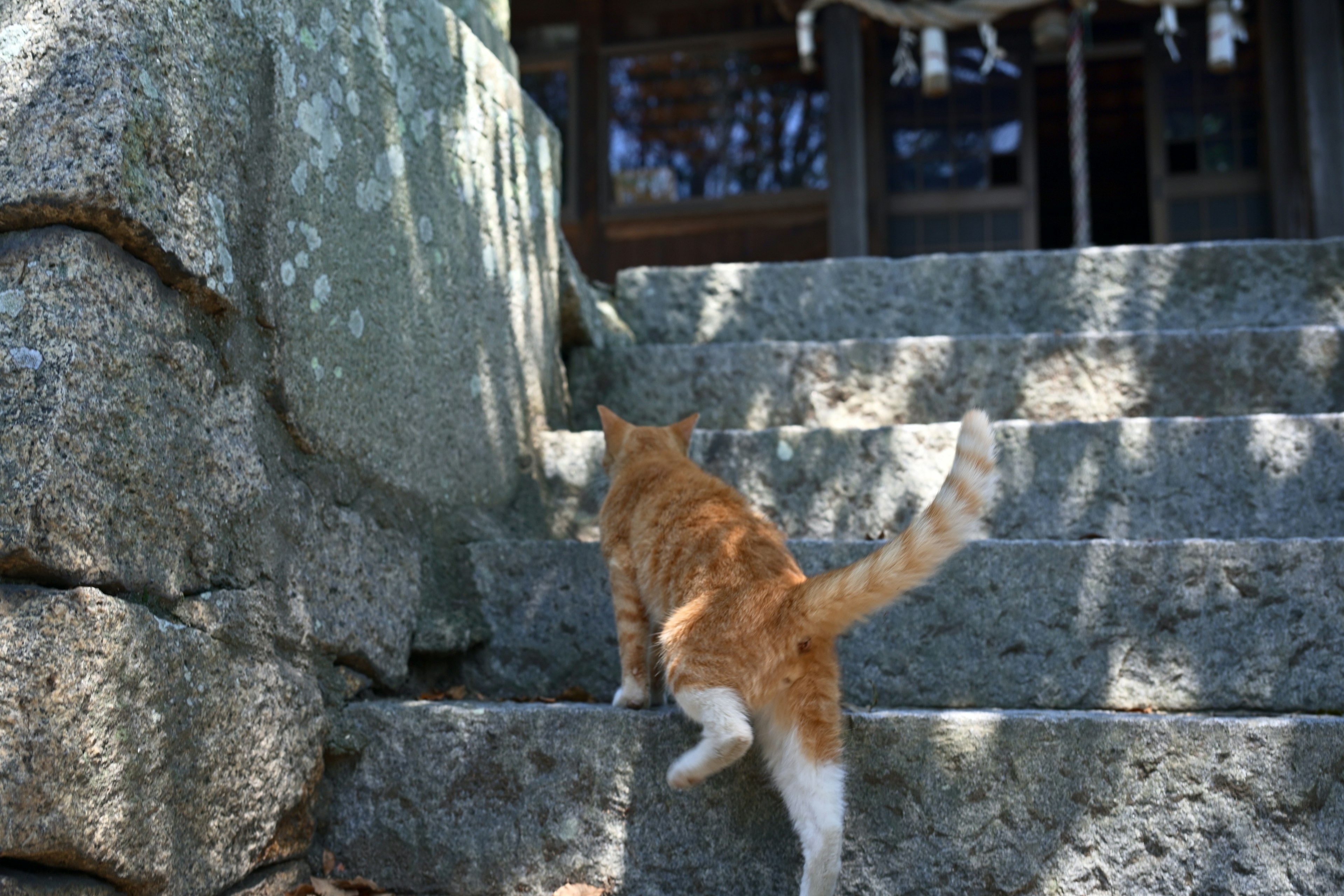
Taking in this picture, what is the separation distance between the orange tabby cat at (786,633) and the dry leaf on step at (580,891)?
1.13 ft

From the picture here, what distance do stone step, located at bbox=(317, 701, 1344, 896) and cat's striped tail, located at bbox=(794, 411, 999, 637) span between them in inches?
12.3

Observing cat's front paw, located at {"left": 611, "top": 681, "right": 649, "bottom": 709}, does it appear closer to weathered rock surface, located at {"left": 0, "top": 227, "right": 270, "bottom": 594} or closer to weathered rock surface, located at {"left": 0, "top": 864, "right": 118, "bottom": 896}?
weathered rock surface, located at {"left": 0, "top": 227, "right": 270, "bottom": 594}

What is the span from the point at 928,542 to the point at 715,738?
521 mm

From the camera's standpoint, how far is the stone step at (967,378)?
3.38 meters

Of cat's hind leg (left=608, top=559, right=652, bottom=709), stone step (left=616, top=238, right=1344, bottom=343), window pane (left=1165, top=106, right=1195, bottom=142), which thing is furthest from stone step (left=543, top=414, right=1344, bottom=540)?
window pane (left=1165, top=106, right=1195, bottom=142)

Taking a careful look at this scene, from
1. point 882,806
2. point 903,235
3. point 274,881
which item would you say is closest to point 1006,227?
point 903,235

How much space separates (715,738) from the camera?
199cm

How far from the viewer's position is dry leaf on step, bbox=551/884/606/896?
2.19 metres

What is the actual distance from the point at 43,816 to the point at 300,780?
0.62 meters

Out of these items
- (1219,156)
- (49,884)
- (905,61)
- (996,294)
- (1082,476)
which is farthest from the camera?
(1219,156)

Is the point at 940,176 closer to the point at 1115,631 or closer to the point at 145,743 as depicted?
the point at 1115,631

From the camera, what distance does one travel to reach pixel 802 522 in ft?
10.4

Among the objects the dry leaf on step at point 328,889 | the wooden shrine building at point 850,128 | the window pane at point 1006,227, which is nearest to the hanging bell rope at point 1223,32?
the wooden shrine building at point 850,128

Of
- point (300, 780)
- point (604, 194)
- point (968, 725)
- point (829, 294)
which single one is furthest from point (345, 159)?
point (604, 194)
